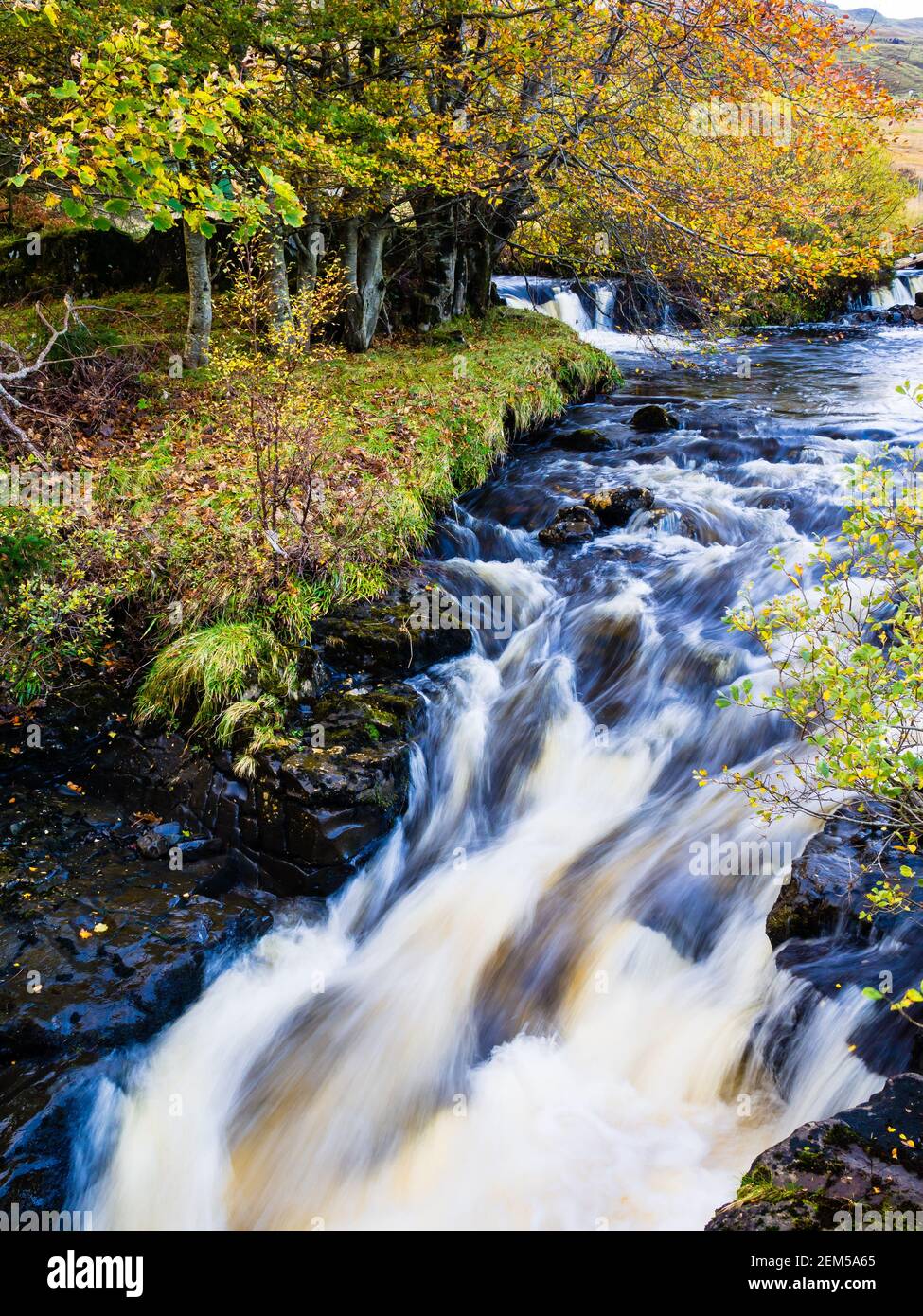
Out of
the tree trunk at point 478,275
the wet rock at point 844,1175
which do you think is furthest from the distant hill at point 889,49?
the wet rock at point 844,1175

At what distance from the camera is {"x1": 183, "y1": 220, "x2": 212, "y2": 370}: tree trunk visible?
34.4 ft

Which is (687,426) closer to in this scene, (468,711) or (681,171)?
(681,171)

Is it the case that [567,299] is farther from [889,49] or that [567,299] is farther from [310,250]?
[889,49]

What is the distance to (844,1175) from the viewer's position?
10.4 feet

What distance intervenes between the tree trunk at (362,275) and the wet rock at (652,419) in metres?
5.17

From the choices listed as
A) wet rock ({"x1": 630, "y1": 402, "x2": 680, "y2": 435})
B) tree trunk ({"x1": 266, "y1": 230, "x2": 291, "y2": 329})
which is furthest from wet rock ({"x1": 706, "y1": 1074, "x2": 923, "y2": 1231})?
wet rock ({"x1": 630, "y1": 402, "x2": 680, "y2": 435})

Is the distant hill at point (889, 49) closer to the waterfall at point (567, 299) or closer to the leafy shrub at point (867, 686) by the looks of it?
the leafy shrub at point (867, 686)

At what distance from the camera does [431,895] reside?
650 cm

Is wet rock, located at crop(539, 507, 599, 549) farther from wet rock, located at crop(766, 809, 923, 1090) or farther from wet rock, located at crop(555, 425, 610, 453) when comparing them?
wet rock, located at crop(766, 809, 923, 1090)

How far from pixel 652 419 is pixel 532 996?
1119 centimetres

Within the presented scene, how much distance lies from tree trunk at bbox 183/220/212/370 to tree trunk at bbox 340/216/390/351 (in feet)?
A: 9.33

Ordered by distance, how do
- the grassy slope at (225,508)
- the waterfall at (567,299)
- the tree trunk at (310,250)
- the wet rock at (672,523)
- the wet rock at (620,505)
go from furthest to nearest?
1. the waterfall at (567,299)
2. the tree trunk at (310,250)
3. the wet rock at (620,505)
4. the wet rock at (672,523)
5. the grassy slope at (225,508)

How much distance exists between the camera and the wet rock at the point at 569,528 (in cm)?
1047

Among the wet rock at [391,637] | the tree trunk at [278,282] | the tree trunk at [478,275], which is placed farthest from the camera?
the tree trunk at [478,275]
